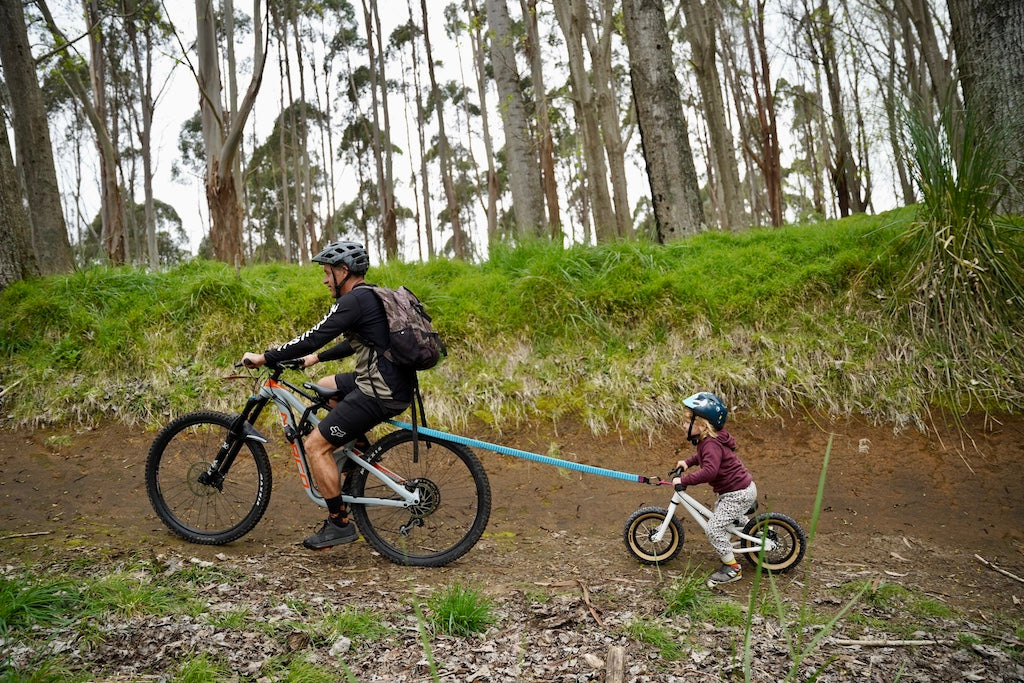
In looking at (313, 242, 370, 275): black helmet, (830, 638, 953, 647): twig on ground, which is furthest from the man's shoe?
(830, 638, 953, 647): twig on ground

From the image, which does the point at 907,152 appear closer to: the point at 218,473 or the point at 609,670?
the point at 609,670

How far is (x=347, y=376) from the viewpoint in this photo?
4172 millimetres

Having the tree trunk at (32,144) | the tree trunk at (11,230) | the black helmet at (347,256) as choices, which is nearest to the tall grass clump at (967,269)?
the black helmet at (347,256)

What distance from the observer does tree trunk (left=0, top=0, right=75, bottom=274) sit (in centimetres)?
839

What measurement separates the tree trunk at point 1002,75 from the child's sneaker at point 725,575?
16.2ft

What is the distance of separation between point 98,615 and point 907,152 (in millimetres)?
7503

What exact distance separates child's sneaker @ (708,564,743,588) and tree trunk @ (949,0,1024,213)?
492 centimetres

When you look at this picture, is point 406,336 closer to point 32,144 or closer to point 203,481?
point 203,481

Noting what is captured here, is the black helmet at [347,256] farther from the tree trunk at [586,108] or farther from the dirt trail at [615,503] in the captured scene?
the tree trunk at [586,108]

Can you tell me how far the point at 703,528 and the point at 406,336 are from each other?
7.72 ft

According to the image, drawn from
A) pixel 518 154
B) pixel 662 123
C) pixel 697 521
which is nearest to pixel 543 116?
pixel 518 154

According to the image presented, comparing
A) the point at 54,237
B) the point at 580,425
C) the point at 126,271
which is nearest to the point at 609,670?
the point at 580,425

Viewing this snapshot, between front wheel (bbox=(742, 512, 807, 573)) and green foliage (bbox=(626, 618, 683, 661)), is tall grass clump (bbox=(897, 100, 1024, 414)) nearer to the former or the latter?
front wheel (bbox=(742, 512, 807, 573))

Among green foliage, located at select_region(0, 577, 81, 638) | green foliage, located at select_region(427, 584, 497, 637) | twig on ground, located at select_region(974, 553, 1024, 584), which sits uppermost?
green foliage, located at select_region(0, 577, 81, 638)
